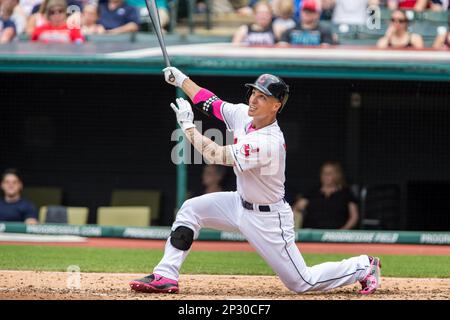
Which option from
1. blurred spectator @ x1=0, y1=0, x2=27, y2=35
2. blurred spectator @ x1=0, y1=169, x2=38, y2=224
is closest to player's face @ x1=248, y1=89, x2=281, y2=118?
blurred spectator @ x1=0, y1=169, x2=38, y2=224

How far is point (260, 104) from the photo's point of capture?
589 cm

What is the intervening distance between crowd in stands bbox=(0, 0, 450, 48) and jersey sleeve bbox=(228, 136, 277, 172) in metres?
5.47

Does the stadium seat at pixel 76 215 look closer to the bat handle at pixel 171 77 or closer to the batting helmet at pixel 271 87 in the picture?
the bat handle at pixel 171 77

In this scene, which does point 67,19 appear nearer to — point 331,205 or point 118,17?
point 118,17

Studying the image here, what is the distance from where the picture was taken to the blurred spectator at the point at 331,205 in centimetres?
1076

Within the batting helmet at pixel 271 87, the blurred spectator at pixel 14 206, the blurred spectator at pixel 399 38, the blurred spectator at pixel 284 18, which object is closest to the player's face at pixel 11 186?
the blurred spectator at pixel 14 206

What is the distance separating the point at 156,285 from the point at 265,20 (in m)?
5.85

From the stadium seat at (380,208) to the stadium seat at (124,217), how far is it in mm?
2618

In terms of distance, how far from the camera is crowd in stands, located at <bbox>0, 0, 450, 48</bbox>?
11.2 meters

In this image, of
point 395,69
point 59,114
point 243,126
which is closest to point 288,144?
point 395,69

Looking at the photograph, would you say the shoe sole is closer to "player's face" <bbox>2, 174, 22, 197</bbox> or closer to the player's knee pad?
the player's knee pad

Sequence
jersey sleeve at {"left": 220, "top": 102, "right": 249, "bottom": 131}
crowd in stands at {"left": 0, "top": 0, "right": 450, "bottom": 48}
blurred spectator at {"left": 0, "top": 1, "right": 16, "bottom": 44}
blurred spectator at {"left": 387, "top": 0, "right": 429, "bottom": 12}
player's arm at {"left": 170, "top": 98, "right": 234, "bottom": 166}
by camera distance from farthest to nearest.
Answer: blurred spectator at {"left": 387, "top": 0, "right": 429, "bottom": 12} < blurred spectator at {"left": 0, "top": 1, "right": 16, "bottom": 44} < crowd in stands at {"left": 0, "top": 0, "right": 450, "bottom": 48} < jersey sleeve at {"left": 220, "top": 102, "right": 249, "bottom": 131} < player's arm at {"left": 170, "top": 98, "right": 234, "bottom": 166}


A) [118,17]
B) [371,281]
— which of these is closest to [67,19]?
[118,17]

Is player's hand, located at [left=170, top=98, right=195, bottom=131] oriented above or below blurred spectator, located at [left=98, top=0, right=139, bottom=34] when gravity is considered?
below
